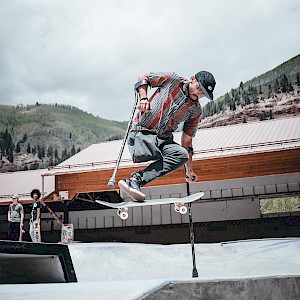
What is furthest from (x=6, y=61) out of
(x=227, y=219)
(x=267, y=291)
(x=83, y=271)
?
(x=267, y=291)

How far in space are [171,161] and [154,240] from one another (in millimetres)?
10255

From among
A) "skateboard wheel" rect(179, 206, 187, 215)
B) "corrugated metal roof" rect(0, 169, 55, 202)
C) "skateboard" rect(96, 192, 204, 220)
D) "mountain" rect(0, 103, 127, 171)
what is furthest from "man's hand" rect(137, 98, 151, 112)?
"mountain" rect(0, 103, 127, 171)

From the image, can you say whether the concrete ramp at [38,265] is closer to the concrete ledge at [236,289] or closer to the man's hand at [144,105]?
the concrete ledge at [236,289]

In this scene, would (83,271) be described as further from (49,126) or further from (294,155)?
(49,126)

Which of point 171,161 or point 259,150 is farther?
point 259,150

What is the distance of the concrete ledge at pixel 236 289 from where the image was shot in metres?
1.30

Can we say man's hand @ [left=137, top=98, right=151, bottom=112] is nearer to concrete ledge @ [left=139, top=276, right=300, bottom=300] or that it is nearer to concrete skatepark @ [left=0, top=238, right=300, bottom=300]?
concrete skatepark @ [left=0, top=238, right=300, bottom=300]

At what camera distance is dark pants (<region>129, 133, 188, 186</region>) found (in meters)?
2.90

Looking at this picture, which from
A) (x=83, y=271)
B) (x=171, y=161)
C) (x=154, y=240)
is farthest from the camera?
(x=154, y=240)

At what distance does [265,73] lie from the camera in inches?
706

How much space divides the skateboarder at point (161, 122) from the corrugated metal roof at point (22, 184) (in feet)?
29.4

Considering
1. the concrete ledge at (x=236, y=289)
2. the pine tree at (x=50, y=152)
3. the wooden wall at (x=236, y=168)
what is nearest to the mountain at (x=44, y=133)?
the pine tree at (x=50, y=152)

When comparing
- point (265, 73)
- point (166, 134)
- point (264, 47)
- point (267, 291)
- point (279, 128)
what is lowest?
point (267, 291)

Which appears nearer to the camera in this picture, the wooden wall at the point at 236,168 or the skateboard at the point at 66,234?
the wooden wall at the point at 236,168
